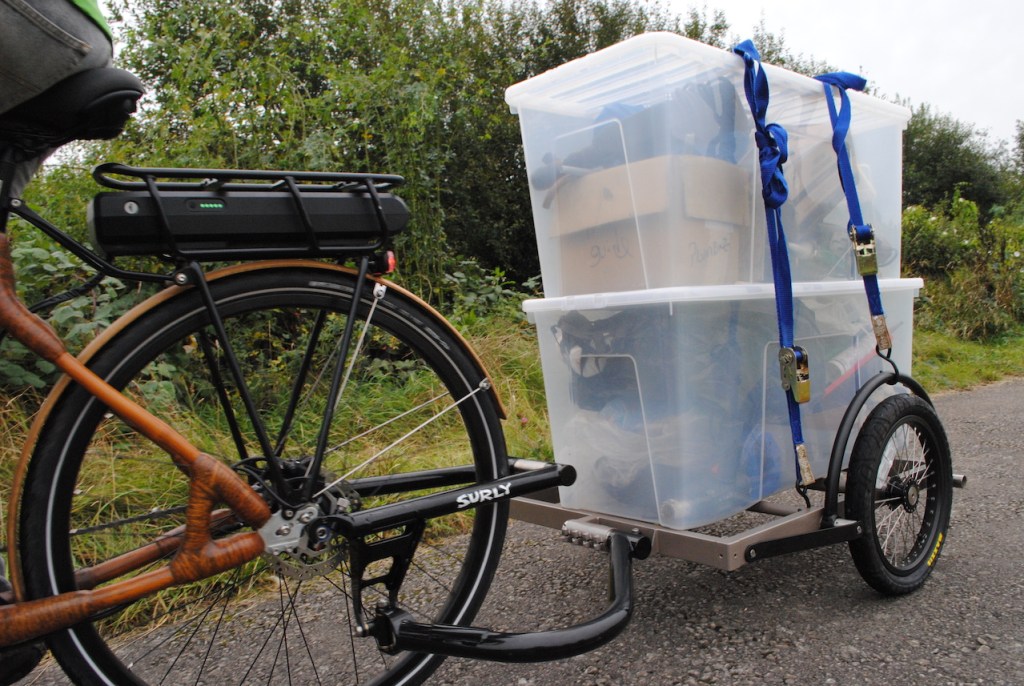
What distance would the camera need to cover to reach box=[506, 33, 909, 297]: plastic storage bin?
6.25 ft

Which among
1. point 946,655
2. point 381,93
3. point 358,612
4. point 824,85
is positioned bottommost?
point 946,655

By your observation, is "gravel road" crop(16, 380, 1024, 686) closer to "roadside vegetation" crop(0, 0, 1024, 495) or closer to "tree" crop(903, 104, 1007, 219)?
"roadside vegetation" crop(0, 0, 1024, 495)

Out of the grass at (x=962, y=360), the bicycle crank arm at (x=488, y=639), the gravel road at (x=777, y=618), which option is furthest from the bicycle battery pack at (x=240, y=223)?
the grass at (x=962, y=360)

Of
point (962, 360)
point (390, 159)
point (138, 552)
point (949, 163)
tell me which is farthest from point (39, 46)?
point (949, 163)

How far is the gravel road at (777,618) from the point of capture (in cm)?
184

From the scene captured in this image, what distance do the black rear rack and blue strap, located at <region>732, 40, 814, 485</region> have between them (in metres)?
0.96

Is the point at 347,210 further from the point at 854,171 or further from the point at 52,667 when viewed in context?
the point at 854,171

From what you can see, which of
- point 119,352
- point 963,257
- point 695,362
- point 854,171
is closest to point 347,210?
point 119,352

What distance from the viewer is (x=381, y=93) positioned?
528 centimetres

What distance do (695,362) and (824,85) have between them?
3.27 feet

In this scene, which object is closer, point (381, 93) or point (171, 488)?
point (171, 488)

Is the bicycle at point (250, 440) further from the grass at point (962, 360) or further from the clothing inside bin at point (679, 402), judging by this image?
the grass at point (962, 360)

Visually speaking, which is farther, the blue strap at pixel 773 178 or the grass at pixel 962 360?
the grass at pixel 962 360

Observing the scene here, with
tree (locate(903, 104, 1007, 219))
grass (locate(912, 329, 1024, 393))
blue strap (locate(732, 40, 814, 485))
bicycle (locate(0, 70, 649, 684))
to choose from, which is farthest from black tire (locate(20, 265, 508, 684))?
tree (locate(903, 104, 1007, 219))
